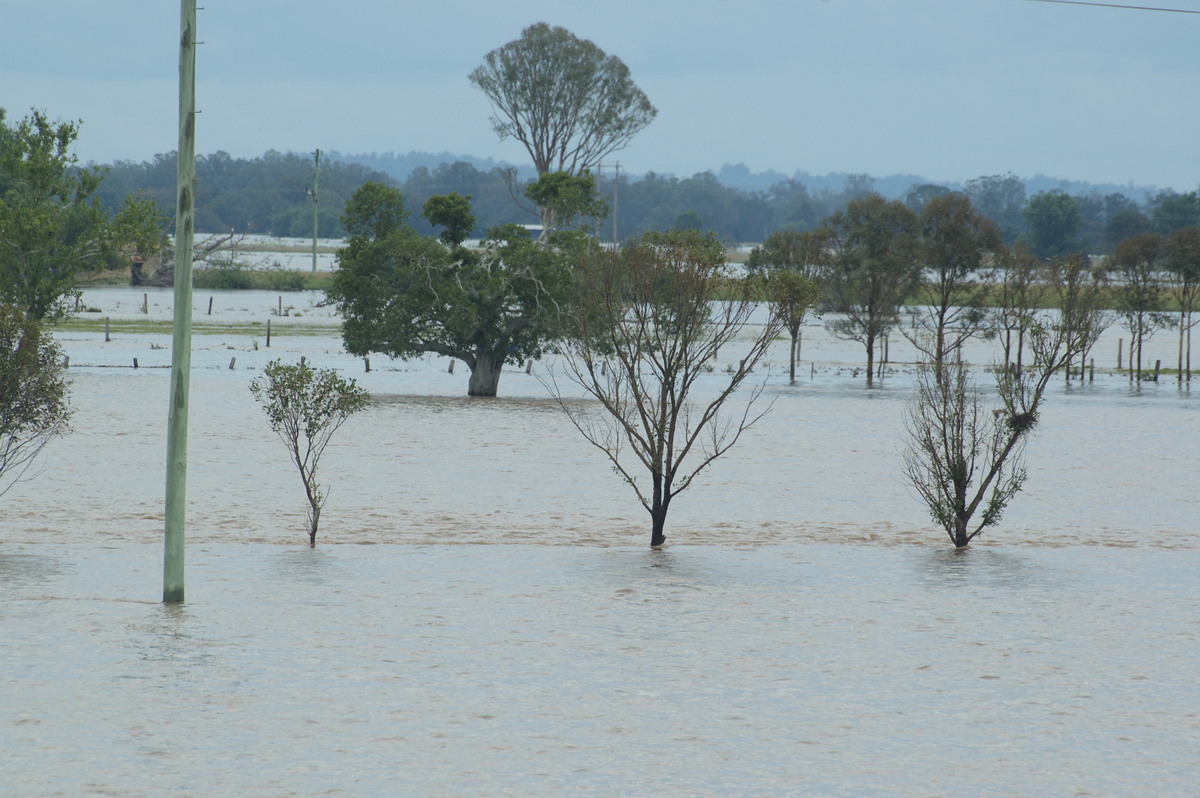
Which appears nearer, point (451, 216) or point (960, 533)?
point (960, 533)

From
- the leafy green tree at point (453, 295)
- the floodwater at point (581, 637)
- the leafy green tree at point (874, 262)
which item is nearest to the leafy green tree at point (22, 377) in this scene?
the floodwater at point (581, 637)

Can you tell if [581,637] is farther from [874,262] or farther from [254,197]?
[254,197]

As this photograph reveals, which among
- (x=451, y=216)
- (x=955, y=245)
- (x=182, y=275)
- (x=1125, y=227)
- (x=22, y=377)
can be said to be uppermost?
(x=1125, y=227)

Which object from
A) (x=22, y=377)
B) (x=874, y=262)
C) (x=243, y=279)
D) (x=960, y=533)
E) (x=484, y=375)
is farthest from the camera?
(x=243, y=279)

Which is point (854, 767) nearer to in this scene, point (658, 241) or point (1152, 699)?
point (1152, 699)

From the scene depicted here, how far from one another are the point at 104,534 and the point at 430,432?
54.7 feet

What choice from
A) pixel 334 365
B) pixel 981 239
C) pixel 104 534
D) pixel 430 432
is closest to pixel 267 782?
pixel 104 534

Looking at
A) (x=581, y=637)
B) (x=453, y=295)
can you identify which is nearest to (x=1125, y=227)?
(x=453, y=295)

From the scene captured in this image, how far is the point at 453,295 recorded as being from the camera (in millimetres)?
46094

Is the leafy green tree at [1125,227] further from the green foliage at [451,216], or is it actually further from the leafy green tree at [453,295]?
the leafy green tree at [453,295]

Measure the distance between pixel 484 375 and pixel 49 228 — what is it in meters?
17.2

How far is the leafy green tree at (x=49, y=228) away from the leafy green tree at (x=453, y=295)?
1035 centimetres

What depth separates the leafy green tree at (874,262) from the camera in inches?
2776

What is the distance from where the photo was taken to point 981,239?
71.2 m
